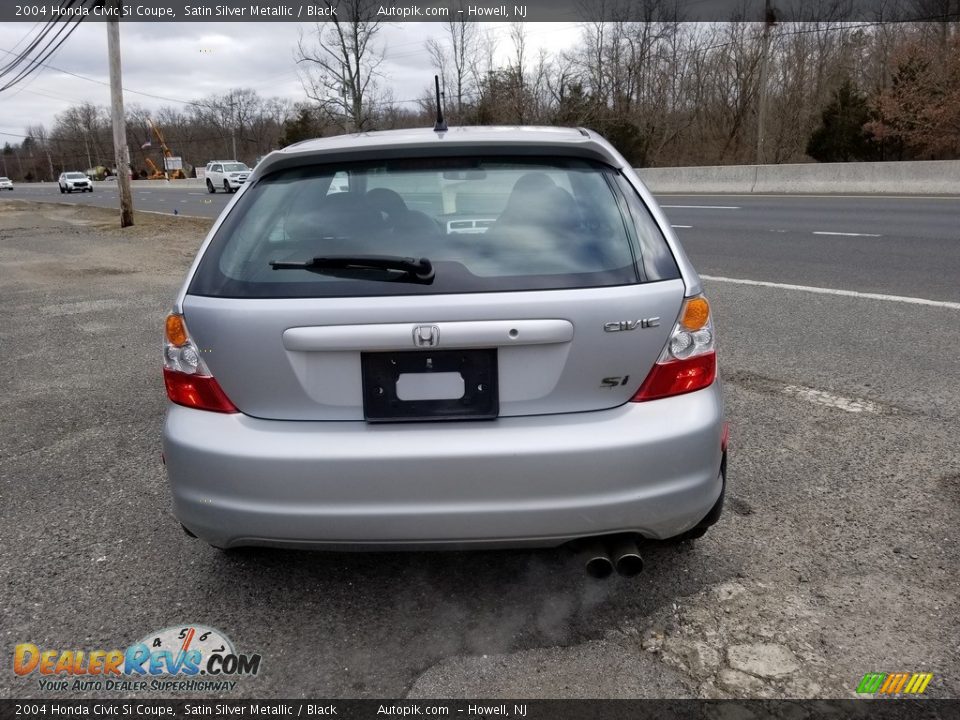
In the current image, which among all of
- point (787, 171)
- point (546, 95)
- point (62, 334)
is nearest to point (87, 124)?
point (546, 95)

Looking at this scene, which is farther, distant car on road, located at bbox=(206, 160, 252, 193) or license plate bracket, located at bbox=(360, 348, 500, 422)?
distant car on road, located at bbox=(206, 160, 252, 193)

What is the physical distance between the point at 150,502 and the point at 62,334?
15.4ft

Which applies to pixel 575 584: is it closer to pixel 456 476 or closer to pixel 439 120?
pixel 456 476

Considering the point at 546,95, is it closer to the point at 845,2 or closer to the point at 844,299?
the point at 845,2

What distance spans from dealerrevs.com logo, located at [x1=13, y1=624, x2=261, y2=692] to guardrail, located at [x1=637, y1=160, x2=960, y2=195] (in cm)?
2188

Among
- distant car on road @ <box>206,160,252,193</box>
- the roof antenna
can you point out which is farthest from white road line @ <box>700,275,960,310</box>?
distant car on road @ <box>206,160,252,193</box>

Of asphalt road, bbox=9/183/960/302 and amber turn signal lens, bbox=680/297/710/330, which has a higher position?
amber turn signal lens, bbox=680/297/710/330

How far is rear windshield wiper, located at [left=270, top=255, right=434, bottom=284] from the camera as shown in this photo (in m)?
2.48

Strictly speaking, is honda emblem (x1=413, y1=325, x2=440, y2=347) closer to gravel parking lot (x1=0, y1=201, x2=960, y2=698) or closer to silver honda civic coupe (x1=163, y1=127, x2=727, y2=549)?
silver honda civic coupe (x1=163, y1=127, x2=727, y2=549)

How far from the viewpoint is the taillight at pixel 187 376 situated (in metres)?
2.57

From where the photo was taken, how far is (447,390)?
2.43 m

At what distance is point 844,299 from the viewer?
7418mm

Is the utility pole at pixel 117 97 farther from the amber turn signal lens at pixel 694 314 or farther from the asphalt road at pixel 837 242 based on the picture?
the amber turn signal lens at pixel 694 314

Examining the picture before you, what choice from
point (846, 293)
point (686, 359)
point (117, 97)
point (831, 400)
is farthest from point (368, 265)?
point (117, 97)
